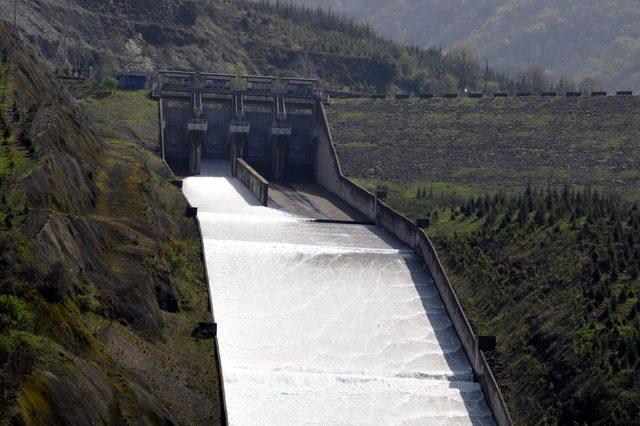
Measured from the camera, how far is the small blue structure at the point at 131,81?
9614cm

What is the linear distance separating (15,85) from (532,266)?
2293 cm

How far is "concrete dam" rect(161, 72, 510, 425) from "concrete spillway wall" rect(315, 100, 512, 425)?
10cm

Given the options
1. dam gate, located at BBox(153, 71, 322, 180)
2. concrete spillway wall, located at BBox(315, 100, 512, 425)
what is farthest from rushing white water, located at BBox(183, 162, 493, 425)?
dam gate, located at BBox(153, 71, 322, 180)

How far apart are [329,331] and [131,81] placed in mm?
50552

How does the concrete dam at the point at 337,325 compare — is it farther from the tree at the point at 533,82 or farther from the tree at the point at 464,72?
the tree at the point at 464,72

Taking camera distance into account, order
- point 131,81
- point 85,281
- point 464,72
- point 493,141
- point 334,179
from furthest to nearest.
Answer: point 464,72, point 131,81, point 493,141, point 334,179, point 85,281

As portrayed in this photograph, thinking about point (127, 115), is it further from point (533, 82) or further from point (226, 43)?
point (533, 82)

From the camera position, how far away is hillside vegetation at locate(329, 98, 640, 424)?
42781 millimetres

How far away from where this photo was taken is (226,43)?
127 meters

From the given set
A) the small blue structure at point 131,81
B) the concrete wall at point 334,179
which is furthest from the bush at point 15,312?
the small blue structure at point 131,81

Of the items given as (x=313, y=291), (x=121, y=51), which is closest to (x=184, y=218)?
(x=313, y=291)

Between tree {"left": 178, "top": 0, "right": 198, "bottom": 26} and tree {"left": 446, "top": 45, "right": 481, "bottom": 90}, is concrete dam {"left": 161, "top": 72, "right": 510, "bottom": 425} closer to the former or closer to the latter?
tree {"left": 178, "top": 0, "right": 198, "bottom": 26}

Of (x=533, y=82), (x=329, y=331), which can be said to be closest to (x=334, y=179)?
(x=329, y=331)

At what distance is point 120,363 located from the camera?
35750mm
